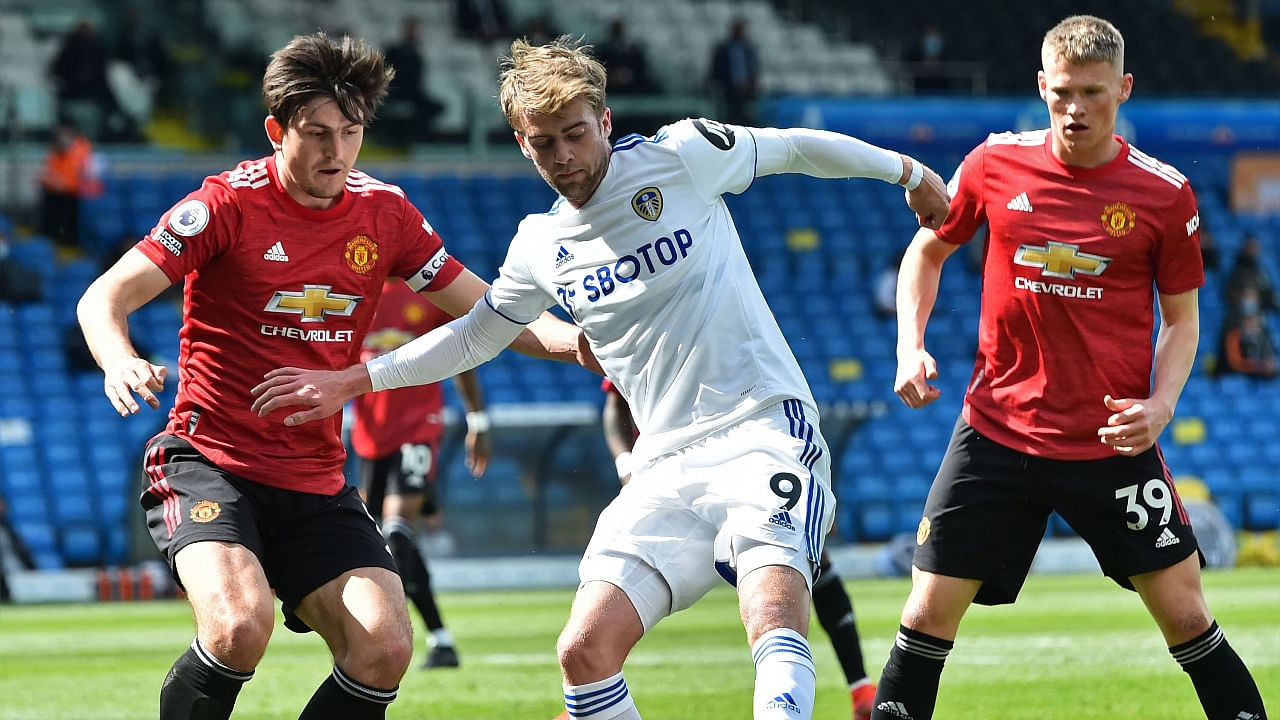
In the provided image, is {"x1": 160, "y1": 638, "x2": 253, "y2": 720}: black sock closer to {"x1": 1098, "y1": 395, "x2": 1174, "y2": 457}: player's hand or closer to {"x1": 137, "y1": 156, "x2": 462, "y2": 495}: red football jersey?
{"x1": 137, "y1": 156, "x2": 462, "y2": 495}: red football jersey

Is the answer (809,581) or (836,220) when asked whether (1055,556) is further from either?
(809,581)

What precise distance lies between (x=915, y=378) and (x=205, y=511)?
2252mm

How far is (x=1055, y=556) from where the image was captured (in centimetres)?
1917

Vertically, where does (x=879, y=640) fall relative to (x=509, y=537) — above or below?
above

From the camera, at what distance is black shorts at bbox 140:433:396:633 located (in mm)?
4906

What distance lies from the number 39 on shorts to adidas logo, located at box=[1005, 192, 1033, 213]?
95 centimetres

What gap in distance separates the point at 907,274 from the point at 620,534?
4.84 feet

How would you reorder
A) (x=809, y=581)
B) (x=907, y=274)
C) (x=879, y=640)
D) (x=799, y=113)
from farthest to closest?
(x=799, y=113)
(x=879, y=640)
(x=907, y=274)
(x=809, y=581)

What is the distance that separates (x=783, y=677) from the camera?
4.27m

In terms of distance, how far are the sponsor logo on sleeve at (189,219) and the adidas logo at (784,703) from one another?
2.29 metres

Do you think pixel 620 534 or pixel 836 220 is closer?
pixel 620 534

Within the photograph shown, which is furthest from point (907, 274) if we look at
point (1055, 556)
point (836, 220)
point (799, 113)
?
point (836, 220)

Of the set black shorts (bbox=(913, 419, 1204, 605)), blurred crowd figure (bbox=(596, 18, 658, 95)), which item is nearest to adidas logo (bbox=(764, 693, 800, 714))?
black shorts (bbox=(913, 419, 1204, 605))

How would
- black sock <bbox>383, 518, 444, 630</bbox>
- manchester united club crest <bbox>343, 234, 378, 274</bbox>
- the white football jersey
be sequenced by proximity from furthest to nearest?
black sock <bbox>383, 518, 444, 630</bbox>
manchester united club crest <bbox>343, 234, 378, 274</bbox>
the white football jersey
